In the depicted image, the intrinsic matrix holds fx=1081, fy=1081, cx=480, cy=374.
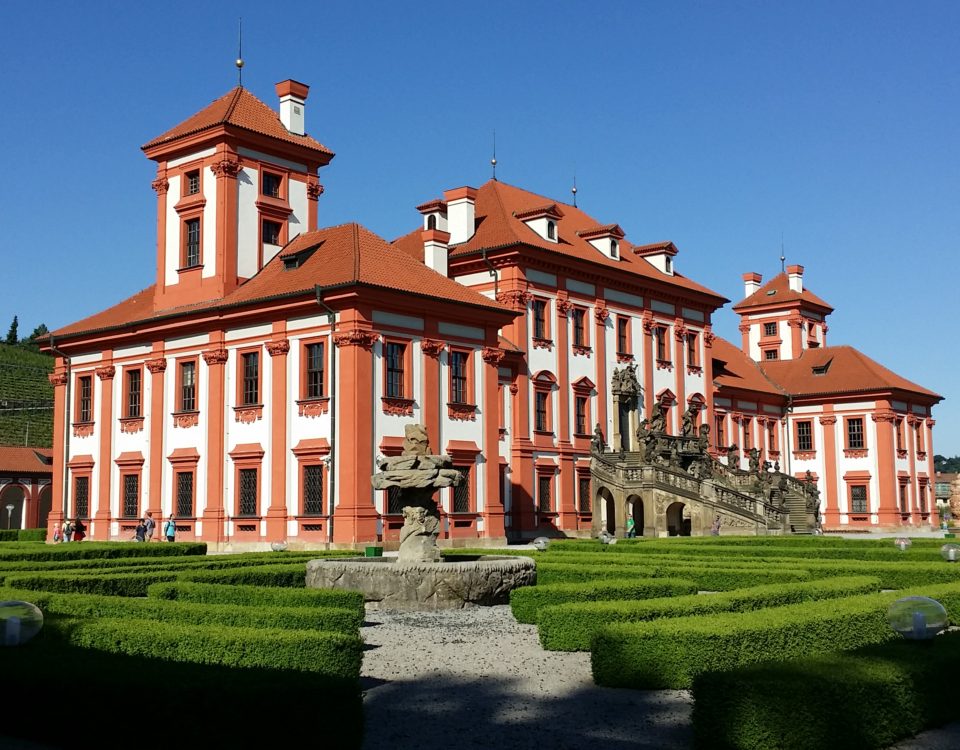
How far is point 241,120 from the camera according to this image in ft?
129

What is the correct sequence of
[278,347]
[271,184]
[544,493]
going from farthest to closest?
[544,493]
[271,184]
[278,347]

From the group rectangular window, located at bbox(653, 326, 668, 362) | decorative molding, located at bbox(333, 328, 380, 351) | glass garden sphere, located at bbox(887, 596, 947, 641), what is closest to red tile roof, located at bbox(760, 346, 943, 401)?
rectangular window, located at bbox(653, 326, 668, 362)

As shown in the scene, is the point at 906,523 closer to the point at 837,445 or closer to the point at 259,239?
the point at 837,445

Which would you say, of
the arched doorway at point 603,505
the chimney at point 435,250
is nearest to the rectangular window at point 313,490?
the chimney at point 435,250

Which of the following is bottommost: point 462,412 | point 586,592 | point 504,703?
point 504,703

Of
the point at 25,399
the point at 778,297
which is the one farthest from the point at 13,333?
the point at 778,297

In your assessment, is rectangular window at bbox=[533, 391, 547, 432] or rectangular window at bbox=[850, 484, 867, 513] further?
rectangular window at bbox=[850, 484, 867, 513]

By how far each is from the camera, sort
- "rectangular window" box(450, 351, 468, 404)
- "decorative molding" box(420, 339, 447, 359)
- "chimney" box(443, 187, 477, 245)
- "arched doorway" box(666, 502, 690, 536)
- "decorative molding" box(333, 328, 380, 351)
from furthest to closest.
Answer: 1. "chimney" box(443, 187, 477, 245)
2. "arched doorway" box(666, 502, 690, 536)
3. "rectangular window" box(450, 351, 468, 404)
4. "decorative molding" box(420, 339, 447, 359)
5. "decorative molding" box(333, 328, 380, 351)

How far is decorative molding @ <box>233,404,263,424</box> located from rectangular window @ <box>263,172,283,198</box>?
345 inches

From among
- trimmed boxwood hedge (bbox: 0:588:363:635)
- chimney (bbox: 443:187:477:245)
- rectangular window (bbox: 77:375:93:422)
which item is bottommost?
trimmed boxwood hedge (bbox: 0:588:363:635)

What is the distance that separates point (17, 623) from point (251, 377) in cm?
2711

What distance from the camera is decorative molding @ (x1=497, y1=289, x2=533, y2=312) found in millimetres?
40875

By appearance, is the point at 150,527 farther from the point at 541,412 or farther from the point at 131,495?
the point at 541,412

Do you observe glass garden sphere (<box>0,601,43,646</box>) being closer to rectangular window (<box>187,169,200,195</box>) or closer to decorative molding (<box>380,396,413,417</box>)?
decorative molding (<box>380,396,413,417</box>)
